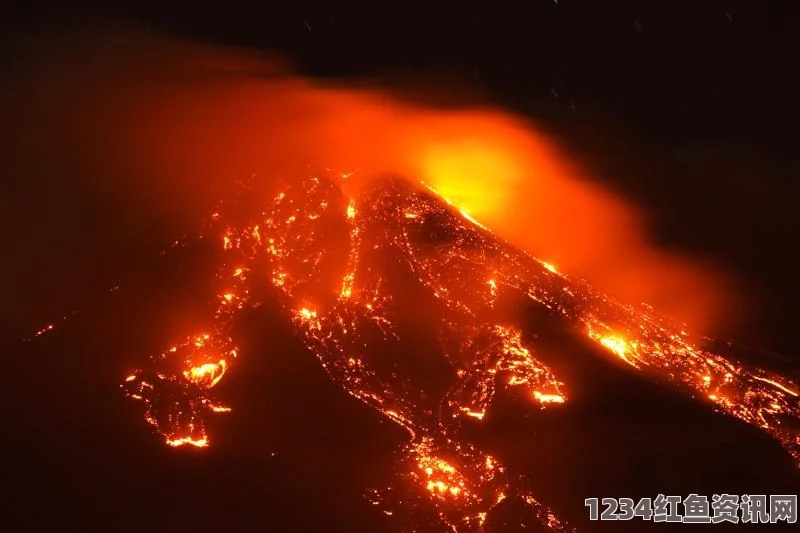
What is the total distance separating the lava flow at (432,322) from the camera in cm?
2536

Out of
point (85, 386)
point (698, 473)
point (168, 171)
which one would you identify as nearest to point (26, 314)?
point (85, 386)

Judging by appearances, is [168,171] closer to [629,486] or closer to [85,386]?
[85,386]

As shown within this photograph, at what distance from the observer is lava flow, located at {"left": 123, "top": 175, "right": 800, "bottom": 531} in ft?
83.2

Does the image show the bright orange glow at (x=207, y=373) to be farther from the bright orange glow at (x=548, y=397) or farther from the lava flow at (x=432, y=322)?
the bright orange glow at (x=548, y=397)

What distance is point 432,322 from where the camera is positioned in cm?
3075

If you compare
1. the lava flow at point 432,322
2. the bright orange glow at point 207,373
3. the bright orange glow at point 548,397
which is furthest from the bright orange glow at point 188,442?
the bright orange glow at point 548,397

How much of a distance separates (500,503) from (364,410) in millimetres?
5737

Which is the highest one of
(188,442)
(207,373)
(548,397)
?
(207,373)

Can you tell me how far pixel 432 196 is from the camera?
37750mm

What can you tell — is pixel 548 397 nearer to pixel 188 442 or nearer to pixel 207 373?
pixel 207 373

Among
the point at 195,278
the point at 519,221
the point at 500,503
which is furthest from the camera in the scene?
the point at 519,221

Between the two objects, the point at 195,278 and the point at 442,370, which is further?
the point at 195,278

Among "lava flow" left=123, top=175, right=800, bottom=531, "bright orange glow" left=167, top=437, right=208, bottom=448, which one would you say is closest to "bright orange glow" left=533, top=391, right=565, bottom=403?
"lava flow" left=123, top=175, right=800, bottom=531

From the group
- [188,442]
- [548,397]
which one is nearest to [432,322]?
[548,397]
